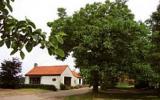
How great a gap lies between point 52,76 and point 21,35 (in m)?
69.6

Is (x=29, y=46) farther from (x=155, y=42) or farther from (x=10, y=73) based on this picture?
(x=10, y=73)

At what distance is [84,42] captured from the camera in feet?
150

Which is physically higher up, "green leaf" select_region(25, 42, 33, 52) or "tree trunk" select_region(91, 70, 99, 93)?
"tree trunk" select_region(91, 70, 99, 93)

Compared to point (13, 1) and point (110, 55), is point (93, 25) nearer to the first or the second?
point (110, 55)

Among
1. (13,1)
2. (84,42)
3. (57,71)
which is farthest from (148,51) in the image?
(13,1)

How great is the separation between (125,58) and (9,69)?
22.3 meters

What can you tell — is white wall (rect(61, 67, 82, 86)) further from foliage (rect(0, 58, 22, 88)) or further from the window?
foliage (rect(0, 58, 22, 88))

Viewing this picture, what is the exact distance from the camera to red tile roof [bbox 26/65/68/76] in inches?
2924

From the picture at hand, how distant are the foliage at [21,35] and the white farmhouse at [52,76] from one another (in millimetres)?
66847

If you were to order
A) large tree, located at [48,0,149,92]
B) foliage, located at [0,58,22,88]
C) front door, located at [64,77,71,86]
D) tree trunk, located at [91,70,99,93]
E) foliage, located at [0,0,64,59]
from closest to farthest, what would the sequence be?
foliage, located at [0,0,64,59] < large tree, located at [48,0,149,92] < tree trunk, located at [91,70,99,93] < foliage, located at [0,58,22,88] < front door, located at [64,77,71,86]

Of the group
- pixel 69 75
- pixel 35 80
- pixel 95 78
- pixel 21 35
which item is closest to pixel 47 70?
pixel 35 80

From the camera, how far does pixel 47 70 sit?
76.9 meters

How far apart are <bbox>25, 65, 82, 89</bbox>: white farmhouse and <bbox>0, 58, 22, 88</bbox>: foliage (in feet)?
35.6

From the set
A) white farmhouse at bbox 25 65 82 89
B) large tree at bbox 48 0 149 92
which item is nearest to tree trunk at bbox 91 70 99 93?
large tree at bbox 48 0 149 92
